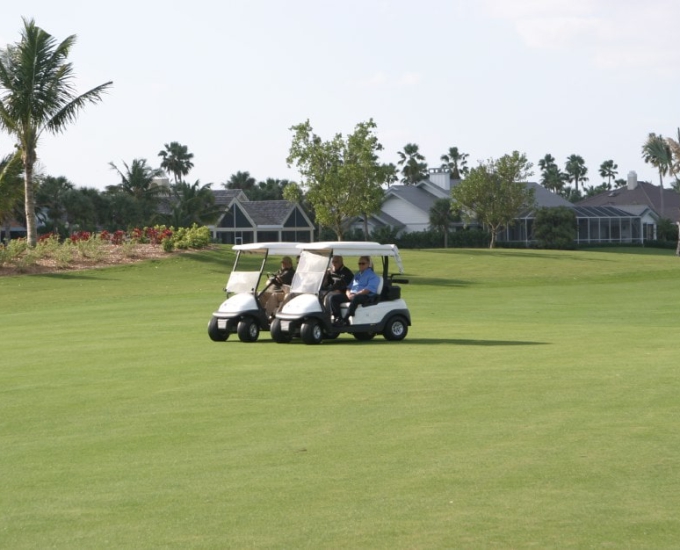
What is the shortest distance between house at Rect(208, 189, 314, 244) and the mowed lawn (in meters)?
72.5

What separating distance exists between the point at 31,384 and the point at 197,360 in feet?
10.2

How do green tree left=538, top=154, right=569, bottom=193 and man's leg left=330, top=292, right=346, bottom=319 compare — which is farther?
green tree left=538, top=154, right=569, bottom=193

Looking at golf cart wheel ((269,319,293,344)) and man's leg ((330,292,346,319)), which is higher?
man's leg ((330,292,346,319))

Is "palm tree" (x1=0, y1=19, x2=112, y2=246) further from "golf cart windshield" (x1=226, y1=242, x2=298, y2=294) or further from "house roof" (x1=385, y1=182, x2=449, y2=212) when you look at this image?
"house roof" (x1=385, y1=182, x2=449, y2=212)

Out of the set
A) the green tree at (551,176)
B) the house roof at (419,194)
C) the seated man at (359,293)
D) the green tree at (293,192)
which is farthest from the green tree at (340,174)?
the green tree at (551,176)

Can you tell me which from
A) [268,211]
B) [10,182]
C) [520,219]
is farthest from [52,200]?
[10,182]

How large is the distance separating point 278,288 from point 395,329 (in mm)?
2304

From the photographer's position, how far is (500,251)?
65.2 m

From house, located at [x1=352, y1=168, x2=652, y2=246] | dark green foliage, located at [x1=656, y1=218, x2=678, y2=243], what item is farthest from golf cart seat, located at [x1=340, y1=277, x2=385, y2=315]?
dark green foliage, located at [x1=656, y1=218, x2=678, y2=243]

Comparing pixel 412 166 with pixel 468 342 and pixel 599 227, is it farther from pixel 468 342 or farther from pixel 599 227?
pixel 468 342

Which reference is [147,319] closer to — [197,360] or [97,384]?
[197,360]

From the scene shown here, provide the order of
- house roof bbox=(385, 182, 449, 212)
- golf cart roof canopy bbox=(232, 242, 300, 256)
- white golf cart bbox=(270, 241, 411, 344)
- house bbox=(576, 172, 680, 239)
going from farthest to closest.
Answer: house bbox=(576, 172, 680, 239) → house roof bbox=(385, 182, 449, 212) → golf cart roof canopy bbox=(232, 242, 300, 256) → white golf cart bbox=(270, 241, 411, 344)

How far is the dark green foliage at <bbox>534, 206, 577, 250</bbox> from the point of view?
286ft

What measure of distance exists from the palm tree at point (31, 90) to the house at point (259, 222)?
4446cm
